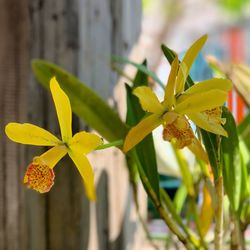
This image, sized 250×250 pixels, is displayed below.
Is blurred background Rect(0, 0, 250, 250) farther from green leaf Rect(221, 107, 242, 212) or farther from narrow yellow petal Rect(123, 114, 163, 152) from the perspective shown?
narrow yellow petal Rect(123, 114, 163, 152)

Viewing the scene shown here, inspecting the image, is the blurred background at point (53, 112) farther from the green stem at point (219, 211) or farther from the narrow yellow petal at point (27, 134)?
the narrow yellow petal at point (27, 134)

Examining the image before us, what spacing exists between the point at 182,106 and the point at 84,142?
0.09 metres

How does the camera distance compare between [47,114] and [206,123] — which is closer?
[206,123]

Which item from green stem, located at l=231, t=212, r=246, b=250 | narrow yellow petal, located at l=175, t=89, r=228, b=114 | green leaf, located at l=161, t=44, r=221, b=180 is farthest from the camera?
green stem, located at l=231, t=212, r=246, b=250

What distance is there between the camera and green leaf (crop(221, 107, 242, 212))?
619mm

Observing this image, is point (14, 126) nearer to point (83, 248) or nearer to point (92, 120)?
point (92, 120)

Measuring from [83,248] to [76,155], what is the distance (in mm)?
361

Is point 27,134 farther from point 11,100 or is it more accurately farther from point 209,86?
point 11,100

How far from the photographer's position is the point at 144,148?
0.66 metres

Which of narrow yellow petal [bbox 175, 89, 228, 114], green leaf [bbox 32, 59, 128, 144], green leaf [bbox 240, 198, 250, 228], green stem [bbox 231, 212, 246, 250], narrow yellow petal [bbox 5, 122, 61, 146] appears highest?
green leaf [bbox 32, 59, 128, 144]

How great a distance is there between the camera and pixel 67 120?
479 mm

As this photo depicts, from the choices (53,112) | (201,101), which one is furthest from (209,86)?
(53,112)

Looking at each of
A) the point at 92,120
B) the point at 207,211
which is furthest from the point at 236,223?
the point at 92,120

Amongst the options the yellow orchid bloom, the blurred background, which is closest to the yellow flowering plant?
the yellow orchid bloom
